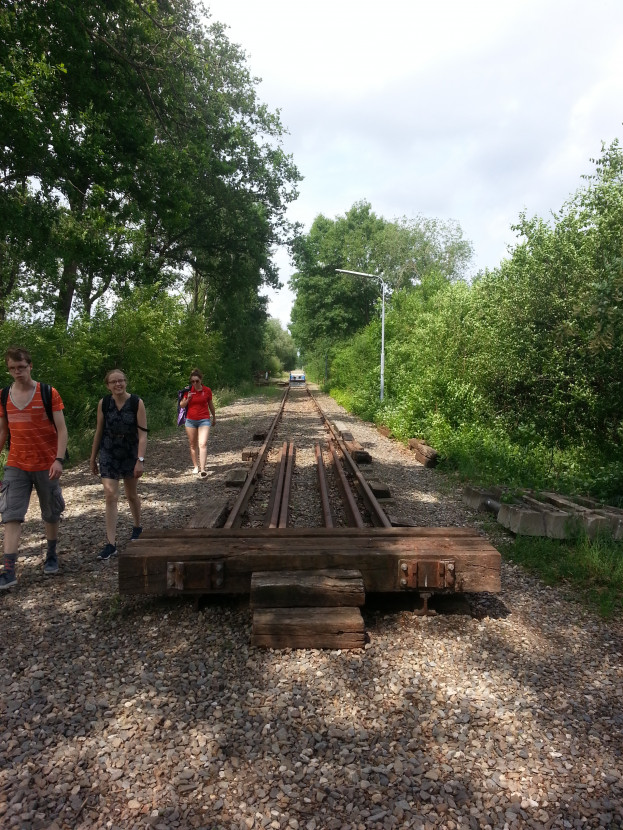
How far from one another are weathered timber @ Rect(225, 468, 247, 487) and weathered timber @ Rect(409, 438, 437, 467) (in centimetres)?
399

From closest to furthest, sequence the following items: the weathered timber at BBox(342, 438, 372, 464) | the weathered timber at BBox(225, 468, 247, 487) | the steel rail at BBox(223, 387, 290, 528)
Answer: the steel rail at BBox(223, 387, 290, 528), the weathered timber at BBox(225, 468, 247, 487), the weathered timber at BBox(342, 438, 372, 464)

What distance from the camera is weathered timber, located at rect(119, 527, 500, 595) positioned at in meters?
3.73

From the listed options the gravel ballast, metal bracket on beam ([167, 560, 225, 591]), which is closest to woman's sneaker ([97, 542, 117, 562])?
the gravel ballast

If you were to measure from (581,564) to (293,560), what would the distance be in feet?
9.14

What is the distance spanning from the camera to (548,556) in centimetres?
505

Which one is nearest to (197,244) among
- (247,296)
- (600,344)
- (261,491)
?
(247,296)

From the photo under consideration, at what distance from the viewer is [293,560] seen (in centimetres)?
384

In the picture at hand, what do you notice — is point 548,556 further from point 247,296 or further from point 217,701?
point 247,296

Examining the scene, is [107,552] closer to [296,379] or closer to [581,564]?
[581,564]

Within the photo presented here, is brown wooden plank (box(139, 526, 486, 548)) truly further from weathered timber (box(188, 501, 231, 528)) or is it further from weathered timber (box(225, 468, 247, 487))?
weathered timber (box(225, 468, 247, 487))

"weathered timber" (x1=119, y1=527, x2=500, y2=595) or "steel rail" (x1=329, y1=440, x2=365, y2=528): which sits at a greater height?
"weathered timber" (x1=119, y1=527, x2=500, y2=595)

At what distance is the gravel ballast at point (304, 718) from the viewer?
215cm

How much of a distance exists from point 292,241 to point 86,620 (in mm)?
24766

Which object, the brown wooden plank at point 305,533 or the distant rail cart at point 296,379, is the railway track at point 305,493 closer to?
the brown wooden plank at point 305,533
